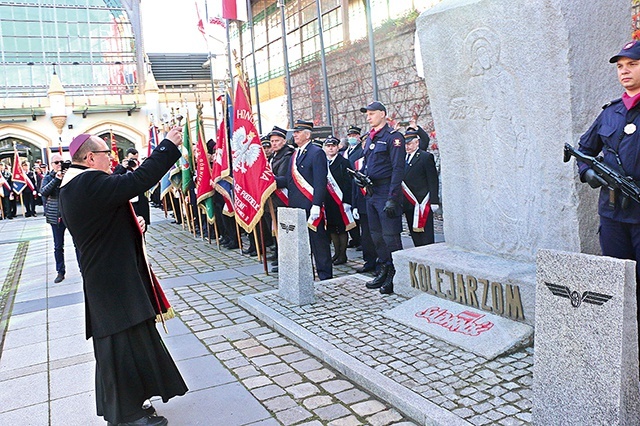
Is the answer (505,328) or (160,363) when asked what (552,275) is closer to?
(505,328)

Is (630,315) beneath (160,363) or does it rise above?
above

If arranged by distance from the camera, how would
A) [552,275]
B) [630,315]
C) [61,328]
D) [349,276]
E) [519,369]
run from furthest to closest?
[349,276] → [61,328] → [519,369] → [552,275] → [630,315]

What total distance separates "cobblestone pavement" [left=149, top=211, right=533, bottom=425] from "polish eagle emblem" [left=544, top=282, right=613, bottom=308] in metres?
0.89

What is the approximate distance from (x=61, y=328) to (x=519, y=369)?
14.6 feet

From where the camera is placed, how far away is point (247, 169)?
7.34 metres

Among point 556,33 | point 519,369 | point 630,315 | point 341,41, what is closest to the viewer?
point 630,315

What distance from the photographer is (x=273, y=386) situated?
12.8 ft

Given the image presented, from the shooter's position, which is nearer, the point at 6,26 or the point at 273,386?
the point at 273,386

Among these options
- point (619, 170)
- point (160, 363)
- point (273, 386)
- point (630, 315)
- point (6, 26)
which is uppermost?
point (6, 26)

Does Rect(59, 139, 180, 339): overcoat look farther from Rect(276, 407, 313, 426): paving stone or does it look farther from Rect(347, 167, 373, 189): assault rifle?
Rect(347, 167, 373, 189): assault rifle

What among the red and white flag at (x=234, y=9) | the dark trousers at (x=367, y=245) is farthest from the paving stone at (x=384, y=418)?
the red and white flag at (x=234, y=9)

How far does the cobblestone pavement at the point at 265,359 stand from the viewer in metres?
3.46

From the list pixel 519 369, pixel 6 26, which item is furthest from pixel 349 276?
pixel 6 26

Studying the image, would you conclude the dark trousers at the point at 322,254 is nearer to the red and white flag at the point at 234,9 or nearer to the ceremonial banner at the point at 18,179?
the red and white flag at the point at 234,9
